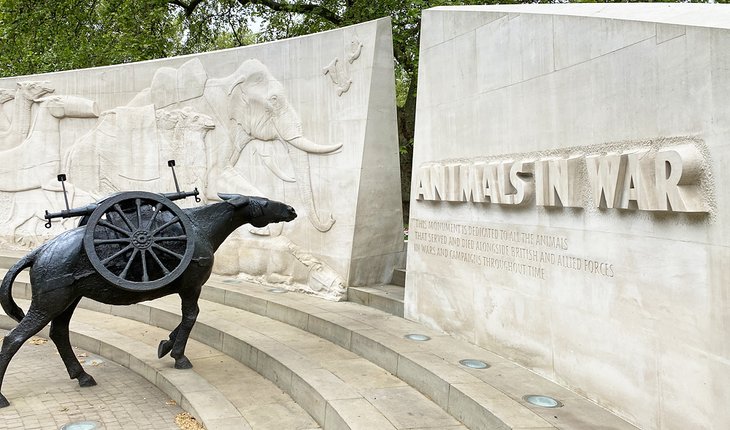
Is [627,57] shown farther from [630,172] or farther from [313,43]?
[313,43]

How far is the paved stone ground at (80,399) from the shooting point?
207 inches

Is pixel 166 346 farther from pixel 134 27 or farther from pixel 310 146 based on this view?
pixel 134 27

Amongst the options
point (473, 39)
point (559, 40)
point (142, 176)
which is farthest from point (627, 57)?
point (142, 176)

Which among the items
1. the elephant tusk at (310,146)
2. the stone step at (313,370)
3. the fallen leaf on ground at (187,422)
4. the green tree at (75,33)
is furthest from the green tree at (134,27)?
the fallen leaf on ground at (187,422)

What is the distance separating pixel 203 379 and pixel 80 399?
1188mm

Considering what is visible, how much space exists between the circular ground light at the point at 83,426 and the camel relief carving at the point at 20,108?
829 cm

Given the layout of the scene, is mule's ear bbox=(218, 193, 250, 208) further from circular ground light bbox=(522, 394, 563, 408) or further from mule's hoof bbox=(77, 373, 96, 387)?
circular ground light bbox=(522, 394, 563, 408)

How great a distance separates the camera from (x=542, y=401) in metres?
4.57

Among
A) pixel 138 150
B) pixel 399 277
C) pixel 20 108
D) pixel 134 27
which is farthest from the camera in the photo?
pixel 134 27

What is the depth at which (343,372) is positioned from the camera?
18.7 ft

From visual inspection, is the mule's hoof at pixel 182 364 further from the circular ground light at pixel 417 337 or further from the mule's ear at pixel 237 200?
the circular ground light at pixel 417 337

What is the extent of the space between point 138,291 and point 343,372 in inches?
80.8

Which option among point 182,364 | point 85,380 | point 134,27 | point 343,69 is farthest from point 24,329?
point 134,27

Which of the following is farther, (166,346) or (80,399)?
(166,346)
